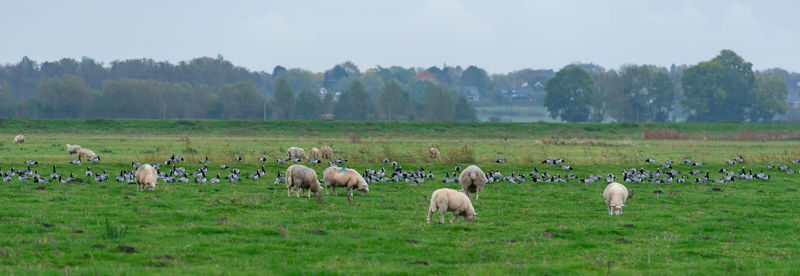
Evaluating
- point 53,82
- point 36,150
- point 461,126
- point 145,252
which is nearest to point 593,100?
point 461,126

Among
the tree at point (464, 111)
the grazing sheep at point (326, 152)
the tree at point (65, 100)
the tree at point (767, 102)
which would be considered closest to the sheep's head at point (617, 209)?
the grazing sheep at point (326, 152)

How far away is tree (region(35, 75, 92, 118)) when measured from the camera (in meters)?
149

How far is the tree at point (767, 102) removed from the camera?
162625 millimetres

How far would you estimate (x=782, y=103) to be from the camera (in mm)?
167875

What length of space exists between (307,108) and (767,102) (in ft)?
287

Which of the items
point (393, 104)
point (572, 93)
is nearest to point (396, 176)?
point (572, 93)

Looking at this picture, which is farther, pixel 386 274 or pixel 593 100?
pixel 593 100

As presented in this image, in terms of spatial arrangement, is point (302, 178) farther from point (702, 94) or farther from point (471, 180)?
point (702, 94)

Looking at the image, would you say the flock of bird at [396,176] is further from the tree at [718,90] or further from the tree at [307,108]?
the tree at [718,90]

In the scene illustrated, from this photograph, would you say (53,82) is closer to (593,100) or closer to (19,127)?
(19,127)

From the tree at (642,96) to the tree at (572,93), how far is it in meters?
14.4

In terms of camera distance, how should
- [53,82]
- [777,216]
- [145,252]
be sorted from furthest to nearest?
1. [53,82]
2. [777,216]
3. [145,252]

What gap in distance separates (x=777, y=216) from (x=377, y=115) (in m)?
142

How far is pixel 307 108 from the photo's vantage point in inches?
6299
